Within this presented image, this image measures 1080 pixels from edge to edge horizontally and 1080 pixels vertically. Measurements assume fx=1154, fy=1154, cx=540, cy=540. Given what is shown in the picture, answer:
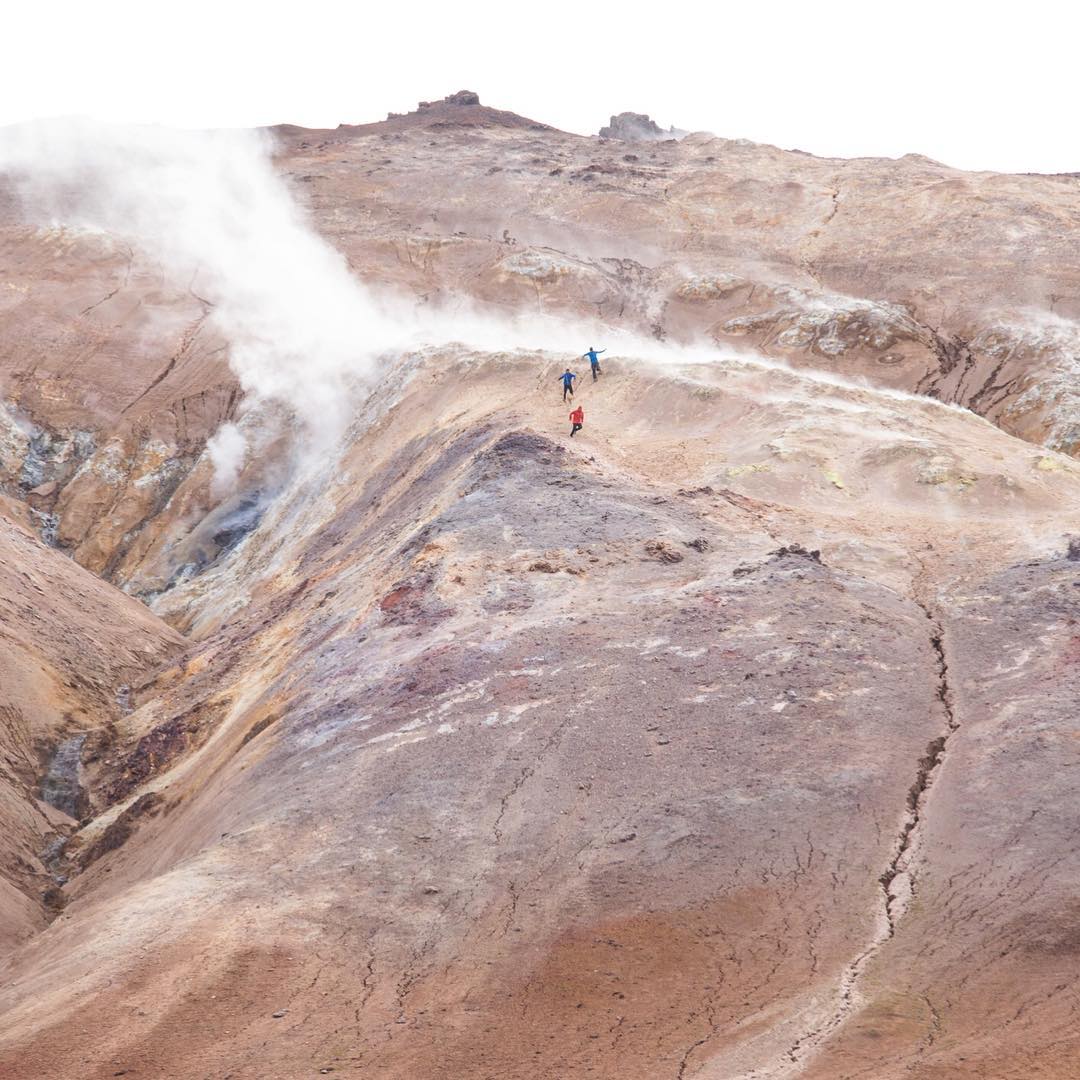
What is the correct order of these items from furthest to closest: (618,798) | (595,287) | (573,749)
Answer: (595,287)
(573,749)
(618,798)

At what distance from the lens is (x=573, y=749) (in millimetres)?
12281

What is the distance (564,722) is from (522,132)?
53.7 meters

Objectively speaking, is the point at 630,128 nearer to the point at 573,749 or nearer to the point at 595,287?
the point at 595,287

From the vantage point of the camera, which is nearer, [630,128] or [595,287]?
[595,287]

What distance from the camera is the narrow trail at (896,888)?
826 cm

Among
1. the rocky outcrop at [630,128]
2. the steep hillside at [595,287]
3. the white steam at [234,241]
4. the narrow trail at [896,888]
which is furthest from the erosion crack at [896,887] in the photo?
the rocky outcrop at [630,128]

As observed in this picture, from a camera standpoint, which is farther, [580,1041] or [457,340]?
[457,340]

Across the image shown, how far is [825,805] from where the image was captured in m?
11.1

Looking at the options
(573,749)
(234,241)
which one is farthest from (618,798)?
(234,241)

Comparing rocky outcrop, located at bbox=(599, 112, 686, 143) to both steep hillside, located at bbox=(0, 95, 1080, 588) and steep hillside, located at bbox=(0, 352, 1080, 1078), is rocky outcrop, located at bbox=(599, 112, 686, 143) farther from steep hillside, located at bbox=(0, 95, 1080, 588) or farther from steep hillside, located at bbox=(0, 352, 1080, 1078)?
steep hillside, located at bbox=(0, 352, 1080, 1078)

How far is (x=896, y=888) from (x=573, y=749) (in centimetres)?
360

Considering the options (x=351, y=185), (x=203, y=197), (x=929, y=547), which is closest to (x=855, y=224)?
(x=351, y=185)

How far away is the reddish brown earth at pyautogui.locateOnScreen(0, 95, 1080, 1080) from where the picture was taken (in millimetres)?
9008

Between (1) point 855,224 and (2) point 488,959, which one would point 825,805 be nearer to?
(2) point 488,959
